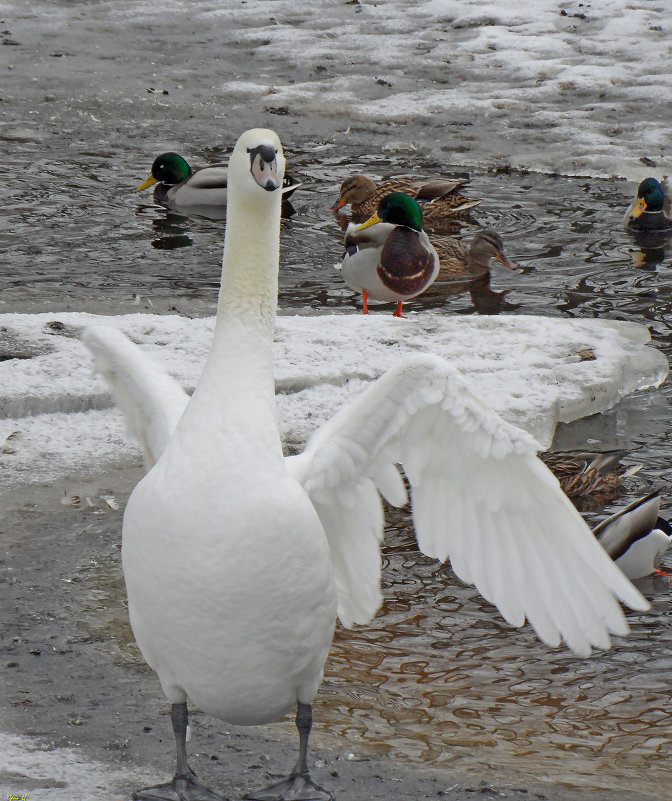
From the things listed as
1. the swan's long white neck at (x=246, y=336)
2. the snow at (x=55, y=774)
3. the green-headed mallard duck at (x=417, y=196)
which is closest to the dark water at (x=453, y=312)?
the green-headed mallard duck at (x=417, y=196)

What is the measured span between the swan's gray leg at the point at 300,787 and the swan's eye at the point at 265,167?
5.14 feet

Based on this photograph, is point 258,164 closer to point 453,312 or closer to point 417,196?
point 453,312

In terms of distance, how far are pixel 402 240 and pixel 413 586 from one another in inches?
178

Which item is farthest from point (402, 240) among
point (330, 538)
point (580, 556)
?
point (580, 556)

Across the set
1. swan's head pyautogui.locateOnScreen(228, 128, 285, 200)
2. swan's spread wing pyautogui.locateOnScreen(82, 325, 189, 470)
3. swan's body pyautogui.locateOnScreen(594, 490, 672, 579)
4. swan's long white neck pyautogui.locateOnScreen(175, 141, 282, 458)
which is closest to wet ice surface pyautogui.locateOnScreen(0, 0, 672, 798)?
swan's body pyautogui.locateOnScreen(594, 490, 672, 579)

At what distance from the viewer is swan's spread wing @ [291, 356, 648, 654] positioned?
10.7 feet

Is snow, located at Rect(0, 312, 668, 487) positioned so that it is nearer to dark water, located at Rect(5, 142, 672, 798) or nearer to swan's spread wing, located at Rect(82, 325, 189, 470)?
dark water, located at Rect(5, 142, 672, 798)

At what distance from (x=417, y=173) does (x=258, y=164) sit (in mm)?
8421

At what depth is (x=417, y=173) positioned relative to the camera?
1147 cm

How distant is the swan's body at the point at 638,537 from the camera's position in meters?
5.14

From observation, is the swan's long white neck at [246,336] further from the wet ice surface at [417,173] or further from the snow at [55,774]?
the wet ice surface at [417,173]

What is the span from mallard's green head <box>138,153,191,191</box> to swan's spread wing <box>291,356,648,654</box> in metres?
7.34

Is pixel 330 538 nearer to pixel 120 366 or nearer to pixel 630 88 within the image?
pixel 120 366

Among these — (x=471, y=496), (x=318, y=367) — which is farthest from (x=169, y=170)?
(x=471, y=496)
